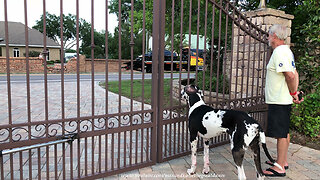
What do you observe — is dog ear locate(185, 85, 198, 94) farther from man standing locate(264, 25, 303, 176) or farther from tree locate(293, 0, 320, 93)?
tree locate(293, 0, 320, 93)

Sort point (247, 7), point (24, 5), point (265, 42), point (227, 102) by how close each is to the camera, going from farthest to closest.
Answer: point (247, 7) < point (265, 42) < point (227, 102) < point (24, 5)

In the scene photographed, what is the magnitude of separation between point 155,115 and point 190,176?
0.92 metres

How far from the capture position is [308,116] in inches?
183

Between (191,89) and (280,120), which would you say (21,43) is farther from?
(280,120)

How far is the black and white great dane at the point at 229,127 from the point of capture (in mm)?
2560

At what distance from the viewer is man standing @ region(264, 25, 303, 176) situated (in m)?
2.85

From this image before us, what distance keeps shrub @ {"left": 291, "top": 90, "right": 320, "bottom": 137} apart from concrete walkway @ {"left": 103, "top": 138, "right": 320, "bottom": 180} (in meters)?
0.71

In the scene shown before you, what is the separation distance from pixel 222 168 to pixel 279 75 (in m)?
1.48

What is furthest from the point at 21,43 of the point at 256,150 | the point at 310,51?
the point at 256,150

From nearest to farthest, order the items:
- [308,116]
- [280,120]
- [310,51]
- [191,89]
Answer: [280,120] → [191,89] → [308,116] → [310,51]

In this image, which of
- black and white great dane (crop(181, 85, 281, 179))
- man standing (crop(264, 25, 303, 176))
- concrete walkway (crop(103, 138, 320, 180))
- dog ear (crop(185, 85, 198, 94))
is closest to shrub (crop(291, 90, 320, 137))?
concrete walkway (crop(103, 138, 320, 180))

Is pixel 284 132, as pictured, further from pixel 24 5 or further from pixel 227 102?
pixel 24 5

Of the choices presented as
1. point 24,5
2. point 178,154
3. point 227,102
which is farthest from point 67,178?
point 227,102

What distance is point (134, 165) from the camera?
127 inches
